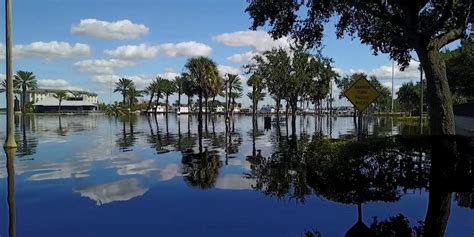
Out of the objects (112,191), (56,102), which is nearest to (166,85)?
(56,102)

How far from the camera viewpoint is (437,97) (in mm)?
15164

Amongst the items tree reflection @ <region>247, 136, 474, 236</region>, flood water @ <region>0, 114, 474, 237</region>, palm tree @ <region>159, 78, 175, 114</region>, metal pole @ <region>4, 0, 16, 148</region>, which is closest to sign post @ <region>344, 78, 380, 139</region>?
flood water @ <region>0, 114, 474, 237</region>

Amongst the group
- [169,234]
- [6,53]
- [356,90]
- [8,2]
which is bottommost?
[169,234]

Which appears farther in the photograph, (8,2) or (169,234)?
(8,2)

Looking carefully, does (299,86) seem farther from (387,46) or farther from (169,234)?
(169,234)

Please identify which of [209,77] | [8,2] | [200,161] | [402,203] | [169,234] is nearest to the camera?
[169,234]

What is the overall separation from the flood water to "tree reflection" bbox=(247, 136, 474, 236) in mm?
26

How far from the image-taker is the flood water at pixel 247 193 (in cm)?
810

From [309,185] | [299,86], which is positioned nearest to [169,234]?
[309,185]

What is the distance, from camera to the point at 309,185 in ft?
39.8

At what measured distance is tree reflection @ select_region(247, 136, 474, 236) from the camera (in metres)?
10.8

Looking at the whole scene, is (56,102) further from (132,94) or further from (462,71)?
(462,71)

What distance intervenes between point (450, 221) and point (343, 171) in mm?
4453

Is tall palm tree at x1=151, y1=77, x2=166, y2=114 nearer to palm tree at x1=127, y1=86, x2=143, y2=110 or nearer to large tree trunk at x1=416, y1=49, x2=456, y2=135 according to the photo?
palm tree at x1=127, y1=86, x2=143, y2=110
